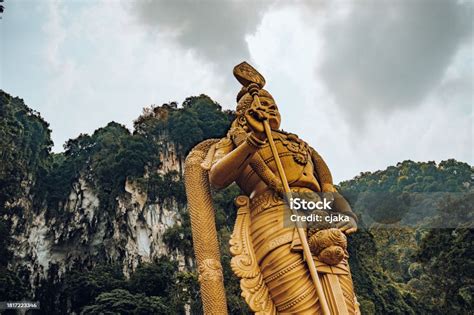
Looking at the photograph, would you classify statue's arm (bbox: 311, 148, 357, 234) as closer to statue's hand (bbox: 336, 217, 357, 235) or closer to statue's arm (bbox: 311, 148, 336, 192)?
statue's arm (bbox: 311, 148, 336, 192)

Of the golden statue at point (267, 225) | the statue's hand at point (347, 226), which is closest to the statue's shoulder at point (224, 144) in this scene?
the golden statue at point (267, 225)

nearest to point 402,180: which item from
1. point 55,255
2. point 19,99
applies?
point 55,255

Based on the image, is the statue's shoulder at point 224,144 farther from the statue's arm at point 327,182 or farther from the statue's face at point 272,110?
the statue's arm at point 327,182

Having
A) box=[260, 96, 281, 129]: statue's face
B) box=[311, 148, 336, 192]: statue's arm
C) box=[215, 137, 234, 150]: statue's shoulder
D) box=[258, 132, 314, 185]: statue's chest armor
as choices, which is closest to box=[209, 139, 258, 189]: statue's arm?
box=[215, 137, 234, 150]: statue's shoulder

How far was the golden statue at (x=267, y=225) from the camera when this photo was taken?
10.1 ft

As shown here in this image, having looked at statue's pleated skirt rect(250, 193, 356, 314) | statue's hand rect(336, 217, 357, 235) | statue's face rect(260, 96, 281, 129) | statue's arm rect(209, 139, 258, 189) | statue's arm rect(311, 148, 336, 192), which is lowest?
statue's pleated skirt rect(250, 193, 356, 314)

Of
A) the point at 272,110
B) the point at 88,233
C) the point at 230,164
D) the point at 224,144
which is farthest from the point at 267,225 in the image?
the point at 88,233

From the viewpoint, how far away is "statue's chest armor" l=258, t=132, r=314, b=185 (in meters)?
3.55

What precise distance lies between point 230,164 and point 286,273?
77 cm

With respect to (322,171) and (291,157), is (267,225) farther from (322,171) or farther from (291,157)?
(322,171)

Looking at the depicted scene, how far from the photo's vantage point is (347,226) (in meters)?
3.39

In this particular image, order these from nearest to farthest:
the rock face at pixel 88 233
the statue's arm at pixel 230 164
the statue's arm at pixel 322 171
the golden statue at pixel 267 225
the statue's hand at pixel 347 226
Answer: the golden statue at pixel 267 225, the statue's arm at pixel 230 164, the statue's hand at pixel 347 226, the statue's arm at pixel 322 171, the rock face at pixel 88 233

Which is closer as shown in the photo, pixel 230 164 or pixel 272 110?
pixel 230 164

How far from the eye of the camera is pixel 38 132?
25.9 meters
